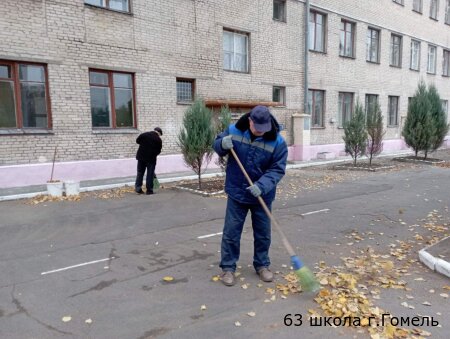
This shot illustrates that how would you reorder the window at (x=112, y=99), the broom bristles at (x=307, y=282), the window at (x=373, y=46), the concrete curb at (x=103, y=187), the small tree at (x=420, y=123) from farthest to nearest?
the window at (x=373, y=46) → the small tree at (x=420, y=123) → the window at (x=112, y=99) → the concrete curb at (x=103, y=187) → the broom bristles at (x=307, y=282)

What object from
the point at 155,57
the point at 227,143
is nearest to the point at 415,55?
the point at 155,57

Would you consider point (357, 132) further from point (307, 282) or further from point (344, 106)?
point (307, 282)

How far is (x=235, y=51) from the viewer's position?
14.2 metres

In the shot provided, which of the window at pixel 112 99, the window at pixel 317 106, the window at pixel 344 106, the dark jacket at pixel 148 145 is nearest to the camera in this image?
the dark jacket at pixel 148 145

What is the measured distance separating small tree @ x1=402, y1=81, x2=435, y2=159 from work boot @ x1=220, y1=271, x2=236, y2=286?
15.4 m

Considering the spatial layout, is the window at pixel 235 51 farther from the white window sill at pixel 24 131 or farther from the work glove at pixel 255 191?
the work glove at pixel 255 191

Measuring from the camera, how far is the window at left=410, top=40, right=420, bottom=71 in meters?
22.9

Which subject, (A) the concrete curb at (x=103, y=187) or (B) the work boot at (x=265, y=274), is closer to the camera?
(B) the work boot at (x=265, y=274)

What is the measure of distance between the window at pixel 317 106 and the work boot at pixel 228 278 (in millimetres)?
14371

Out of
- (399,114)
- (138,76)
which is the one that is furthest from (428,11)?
(138,76)

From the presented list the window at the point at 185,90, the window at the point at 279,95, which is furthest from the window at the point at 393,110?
the window at the point at 185,90

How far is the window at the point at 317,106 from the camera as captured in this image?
17431mm

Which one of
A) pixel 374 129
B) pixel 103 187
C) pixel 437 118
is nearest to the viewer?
pixel 103 187

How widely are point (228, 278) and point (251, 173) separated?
1149 mm
